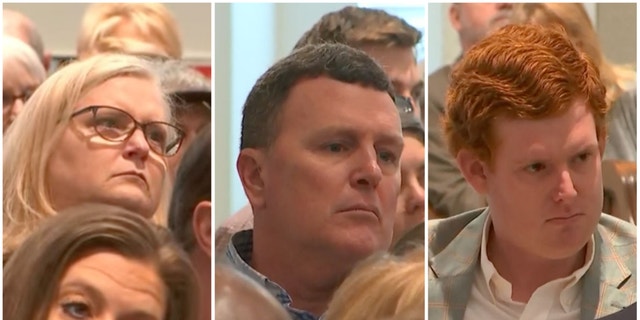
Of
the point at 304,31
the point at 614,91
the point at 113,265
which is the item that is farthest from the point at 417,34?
the point at 113,265

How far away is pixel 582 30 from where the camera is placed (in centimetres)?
214

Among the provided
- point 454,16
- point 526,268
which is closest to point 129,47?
point 454,16

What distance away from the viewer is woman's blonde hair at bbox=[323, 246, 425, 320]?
A: 2.12m

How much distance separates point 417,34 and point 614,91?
45 centimetres

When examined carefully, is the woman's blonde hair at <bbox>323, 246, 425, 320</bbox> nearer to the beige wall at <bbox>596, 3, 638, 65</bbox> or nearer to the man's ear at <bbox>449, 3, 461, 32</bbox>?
the man's ear at <bbox>449, 3, 461, 32</bbox>

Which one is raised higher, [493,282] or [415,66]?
[415,66]

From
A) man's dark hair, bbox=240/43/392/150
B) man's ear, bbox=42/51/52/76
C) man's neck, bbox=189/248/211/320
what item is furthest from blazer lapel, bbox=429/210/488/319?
man's ear, bbox=42/51/52/76

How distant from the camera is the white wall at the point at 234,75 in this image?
6.93ft

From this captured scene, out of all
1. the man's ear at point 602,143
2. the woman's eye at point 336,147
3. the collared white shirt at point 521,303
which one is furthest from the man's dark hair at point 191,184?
the man's ear at point 602,143

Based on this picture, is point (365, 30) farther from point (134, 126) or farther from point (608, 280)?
point (608, 280)

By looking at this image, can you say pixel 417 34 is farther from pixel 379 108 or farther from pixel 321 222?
pixel 321 222

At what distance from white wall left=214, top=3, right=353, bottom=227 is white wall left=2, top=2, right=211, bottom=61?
3 centimetres

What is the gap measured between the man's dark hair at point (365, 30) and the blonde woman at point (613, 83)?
0.82 feet

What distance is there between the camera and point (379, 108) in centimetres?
212
